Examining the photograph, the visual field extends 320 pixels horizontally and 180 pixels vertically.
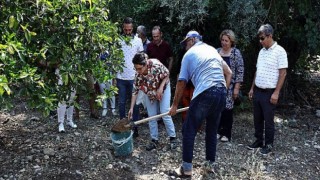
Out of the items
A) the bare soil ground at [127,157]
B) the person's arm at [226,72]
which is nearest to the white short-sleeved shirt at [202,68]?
the person's arm at [226,72]

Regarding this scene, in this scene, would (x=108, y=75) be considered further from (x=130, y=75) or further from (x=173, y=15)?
(x=173, y=15)

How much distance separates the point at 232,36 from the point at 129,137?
185cm

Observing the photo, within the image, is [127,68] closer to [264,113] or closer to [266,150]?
[264,113]

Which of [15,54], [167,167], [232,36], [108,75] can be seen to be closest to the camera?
[15,54]

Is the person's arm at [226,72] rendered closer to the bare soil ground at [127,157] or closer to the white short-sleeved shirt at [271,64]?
the white short-sleeved shirt at [271,64]

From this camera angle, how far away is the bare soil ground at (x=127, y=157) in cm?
465

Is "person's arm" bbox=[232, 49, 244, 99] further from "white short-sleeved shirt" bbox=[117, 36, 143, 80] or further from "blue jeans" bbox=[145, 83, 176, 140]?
"white short-sleeved shirt" bbox=[117, 36, 143, 80]

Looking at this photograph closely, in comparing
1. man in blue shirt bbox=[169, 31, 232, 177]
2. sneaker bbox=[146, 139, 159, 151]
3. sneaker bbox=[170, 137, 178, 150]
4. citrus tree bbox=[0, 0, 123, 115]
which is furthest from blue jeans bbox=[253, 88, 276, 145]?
citrus tree bbox=[0, 0, 123, 115]

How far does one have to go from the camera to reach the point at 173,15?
636 cm

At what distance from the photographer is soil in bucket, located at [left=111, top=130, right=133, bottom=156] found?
16.1 ft

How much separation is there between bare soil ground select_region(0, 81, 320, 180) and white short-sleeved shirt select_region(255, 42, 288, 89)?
0.91 metres

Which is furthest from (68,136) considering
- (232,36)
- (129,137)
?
(232,36)

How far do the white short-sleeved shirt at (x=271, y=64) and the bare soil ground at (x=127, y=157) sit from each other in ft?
2.97

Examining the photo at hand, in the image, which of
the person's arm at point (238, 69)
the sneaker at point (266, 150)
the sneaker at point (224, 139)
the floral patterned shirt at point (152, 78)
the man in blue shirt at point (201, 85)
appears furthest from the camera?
the sneaker at point (224, 139)
